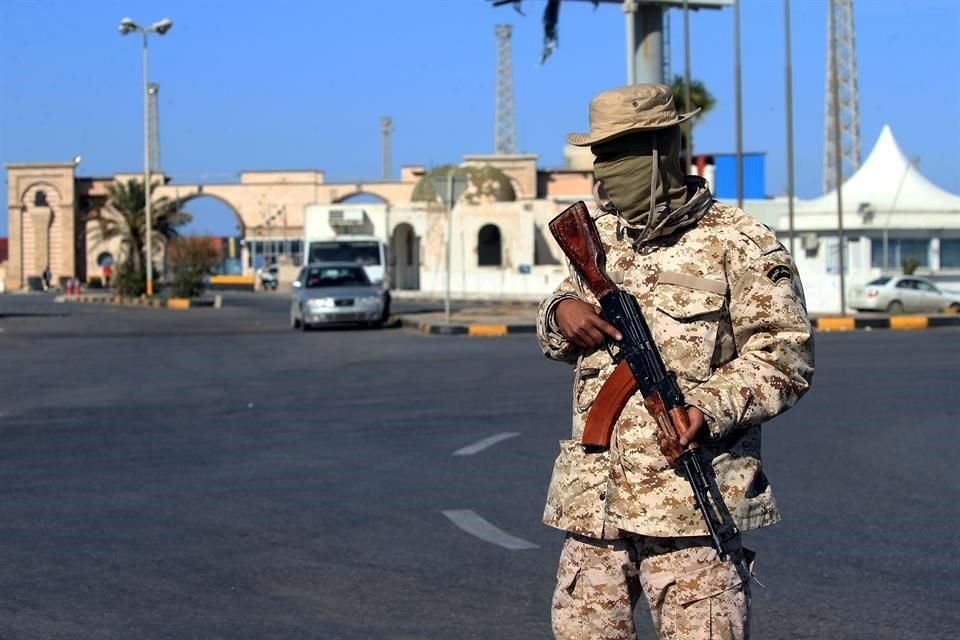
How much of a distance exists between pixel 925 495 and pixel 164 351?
1605cm

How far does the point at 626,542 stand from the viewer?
338 centimetres

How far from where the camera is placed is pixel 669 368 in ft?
10.8

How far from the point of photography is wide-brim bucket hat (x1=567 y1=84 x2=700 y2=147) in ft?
10.8

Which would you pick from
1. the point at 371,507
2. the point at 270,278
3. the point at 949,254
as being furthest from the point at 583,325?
the point at 270,278

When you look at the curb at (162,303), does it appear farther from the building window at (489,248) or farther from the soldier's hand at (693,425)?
the soldier's hand at (693,425)

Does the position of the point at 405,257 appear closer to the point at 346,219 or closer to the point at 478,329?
the point at 346,219

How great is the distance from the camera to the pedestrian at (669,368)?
3.27m

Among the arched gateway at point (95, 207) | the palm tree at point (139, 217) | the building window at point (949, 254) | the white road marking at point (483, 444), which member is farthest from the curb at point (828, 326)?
the arched gateway at point (95, 207)

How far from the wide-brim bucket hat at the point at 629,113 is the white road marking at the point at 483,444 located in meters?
6.98

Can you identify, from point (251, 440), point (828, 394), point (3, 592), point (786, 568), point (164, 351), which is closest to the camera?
point (3, 592)

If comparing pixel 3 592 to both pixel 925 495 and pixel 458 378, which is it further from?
pixel 458 378

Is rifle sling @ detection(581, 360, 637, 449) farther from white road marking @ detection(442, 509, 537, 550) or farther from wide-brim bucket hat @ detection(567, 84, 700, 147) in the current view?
white road marking @ detection(442, 509, 537, 550)

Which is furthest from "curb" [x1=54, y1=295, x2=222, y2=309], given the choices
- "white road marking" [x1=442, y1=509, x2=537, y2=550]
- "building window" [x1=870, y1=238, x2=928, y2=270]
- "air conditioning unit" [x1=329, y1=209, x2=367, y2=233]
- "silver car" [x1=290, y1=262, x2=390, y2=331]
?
"white road marking" [x1=442, y1=509, x2=537, y2=550]

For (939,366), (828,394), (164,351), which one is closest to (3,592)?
(828,394)
